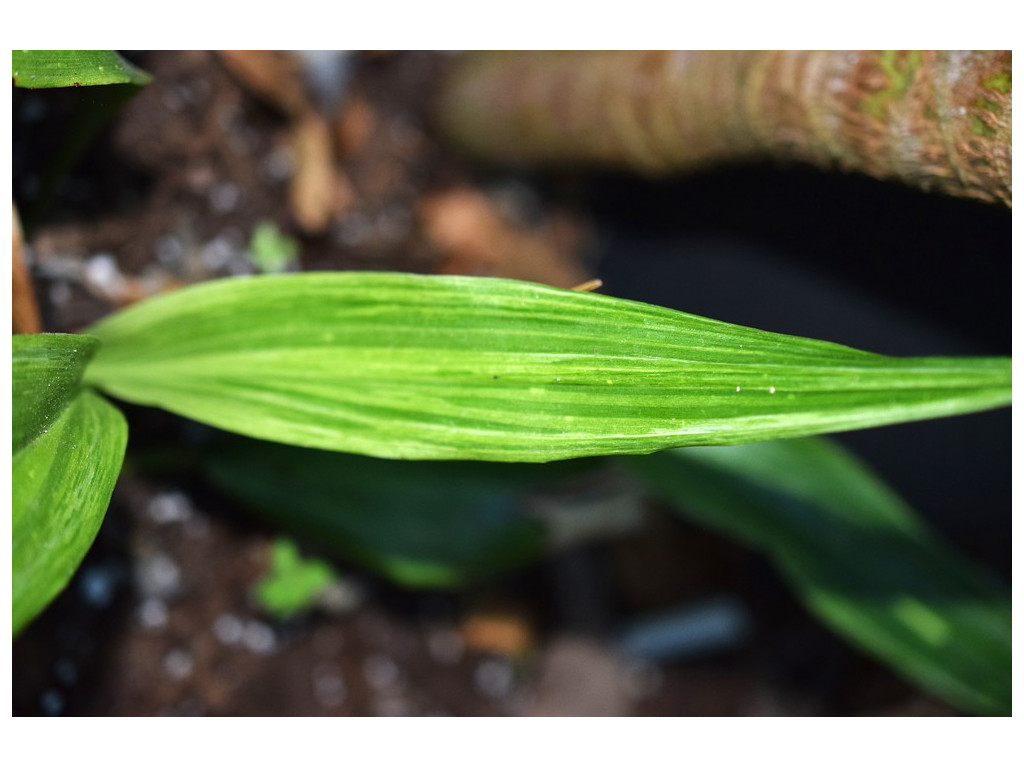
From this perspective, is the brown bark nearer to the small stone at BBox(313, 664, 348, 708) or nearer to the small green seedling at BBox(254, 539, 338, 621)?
the small green seedling at BBox(254, 539, 338, 621)

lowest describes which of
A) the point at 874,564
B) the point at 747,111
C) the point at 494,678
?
the point at 494,678

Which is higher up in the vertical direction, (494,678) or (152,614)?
(152,614)

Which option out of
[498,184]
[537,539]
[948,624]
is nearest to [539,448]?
[537,539]

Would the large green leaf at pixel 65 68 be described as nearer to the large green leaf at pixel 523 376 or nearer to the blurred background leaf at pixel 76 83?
the blurred background leaf at pixel 76 83

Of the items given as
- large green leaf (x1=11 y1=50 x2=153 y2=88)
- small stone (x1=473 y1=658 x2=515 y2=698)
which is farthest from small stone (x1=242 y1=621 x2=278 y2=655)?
large green leaf (x1=11 y1=50 x2=153 y2=88)

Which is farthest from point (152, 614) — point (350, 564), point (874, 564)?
point (874, 564)

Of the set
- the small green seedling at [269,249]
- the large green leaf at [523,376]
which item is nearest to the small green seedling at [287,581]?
the small green seedling at [269,249]

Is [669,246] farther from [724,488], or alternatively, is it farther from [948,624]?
[948,624]

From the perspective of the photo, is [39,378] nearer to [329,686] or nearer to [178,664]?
[178,664]
